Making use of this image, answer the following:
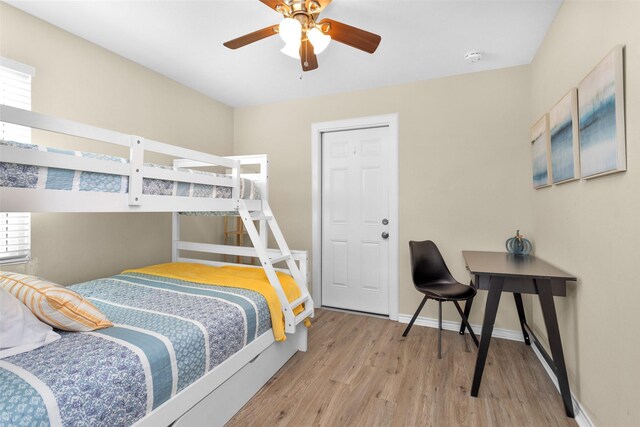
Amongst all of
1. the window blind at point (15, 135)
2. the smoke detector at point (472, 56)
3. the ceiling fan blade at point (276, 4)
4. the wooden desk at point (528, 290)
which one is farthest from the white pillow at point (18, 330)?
the smoke detector at point (472, 56)

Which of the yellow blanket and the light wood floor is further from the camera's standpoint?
the yellow blanket

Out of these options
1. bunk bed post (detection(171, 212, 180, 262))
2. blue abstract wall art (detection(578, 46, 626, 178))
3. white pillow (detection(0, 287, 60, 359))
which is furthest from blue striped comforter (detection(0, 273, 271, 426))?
blue abstract wall art (detection(578, 46, 626, 178))

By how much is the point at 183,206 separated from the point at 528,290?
212cm

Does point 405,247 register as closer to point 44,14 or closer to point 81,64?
point 81,64

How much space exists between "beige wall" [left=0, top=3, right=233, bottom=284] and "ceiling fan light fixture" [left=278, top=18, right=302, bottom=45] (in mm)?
1768

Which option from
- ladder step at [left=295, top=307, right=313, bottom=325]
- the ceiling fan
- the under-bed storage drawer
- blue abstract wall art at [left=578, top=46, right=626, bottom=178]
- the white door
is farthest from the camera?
the white door

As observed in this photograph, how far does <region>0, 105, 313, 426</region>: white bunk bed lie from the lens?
1.20 m

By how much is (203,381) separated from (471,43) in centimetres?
289

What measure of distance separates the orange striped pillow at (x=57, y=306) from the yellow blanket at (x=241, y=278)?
34.0 inches

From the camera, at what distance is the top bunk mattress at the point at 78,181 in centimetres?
115

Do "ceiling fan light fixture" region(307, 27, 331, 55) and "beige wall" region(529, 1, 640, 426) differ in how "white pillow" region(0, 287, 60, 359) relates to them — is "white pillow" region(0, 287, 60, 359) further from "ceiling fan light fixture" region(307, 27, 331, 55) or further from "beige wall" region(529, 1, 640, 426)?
"beige wall" region(529, 1, 640, 426)

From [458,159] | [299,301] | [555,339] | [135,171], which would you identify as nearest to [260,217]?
[299,301]

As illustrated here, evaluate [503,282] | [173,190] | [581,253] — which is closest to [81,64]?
[173,190]

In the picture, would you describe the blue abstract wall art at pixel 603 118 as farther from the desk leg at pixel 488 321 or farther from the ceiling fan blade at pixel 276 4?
the ceiling fan blade at pixel 276 4
